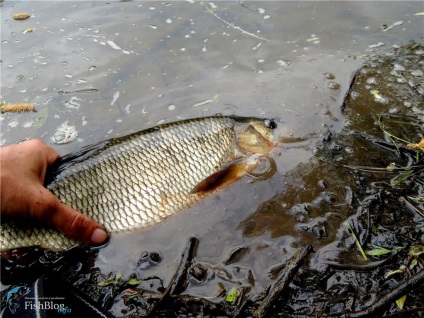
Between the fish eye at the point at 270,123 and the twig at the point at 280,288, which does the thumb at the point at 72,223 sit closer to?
the twig at the point at 280,288

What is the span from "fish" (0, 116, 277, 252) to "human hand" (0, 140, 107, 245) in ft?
0.40

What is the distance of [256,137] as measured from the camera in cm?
340

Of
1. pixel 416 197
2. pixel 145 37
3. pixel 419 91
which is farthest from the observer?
pixel 145 37

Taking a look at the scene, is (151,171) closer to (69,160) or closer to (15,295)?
(69,160)

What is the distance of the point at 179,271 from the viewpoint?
2375 mm

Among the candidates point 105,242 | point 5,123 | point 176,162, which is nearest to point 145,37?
point 5,123

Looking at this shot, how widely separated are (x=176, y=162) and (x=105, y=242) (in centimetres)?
83

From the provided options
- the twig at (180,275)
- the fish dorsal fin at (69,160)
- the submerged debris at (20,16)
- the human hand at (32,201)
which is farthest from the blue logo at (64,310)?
the submerged debris at (20,16)

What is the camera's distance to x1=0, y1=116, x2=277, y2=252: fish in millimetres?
2711

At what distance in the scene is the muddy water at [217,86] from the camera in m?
2.68

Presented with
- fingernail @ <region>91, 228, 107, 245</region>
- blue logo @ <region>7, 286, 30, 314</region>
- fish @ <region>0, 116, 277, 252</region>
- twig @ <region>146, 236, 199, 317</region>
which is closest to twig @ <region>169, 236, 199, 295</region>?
twig @ <region>146, 236, 199, 317</region>

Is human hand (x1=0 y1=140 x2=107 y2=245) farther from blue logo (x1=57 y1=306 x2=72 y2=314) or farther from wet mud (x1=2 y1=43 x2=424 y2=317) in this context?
blue logo (x1=57 y1=306 x2=72 y2=314)

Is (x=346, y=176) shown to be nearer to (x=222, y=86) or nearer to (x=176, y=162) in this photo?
(x=176, y=162)

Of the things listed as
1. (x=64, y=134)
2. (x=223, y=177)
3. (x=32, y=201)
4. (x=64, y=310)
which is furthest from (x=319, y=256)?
(x=64, y=134)
